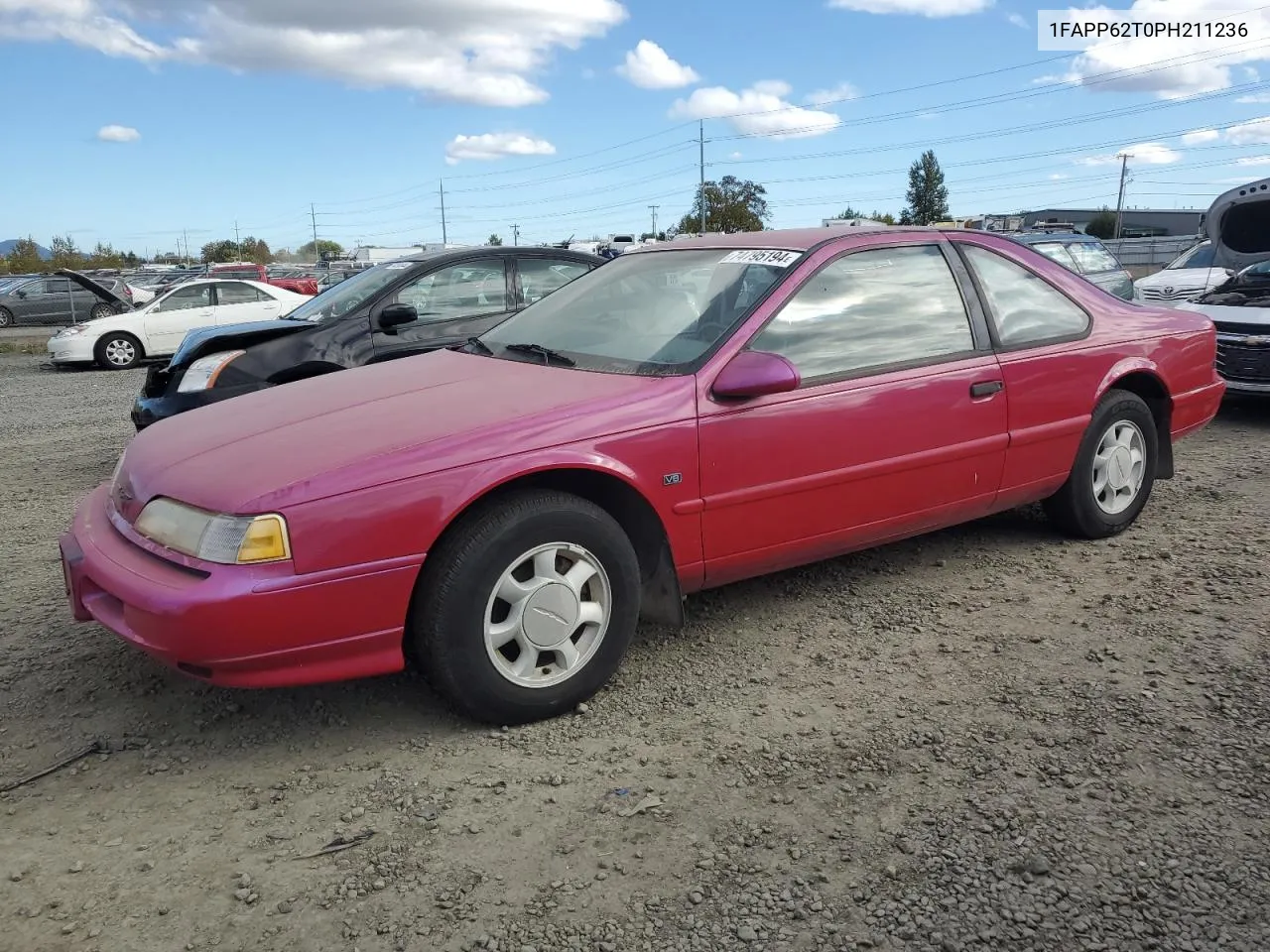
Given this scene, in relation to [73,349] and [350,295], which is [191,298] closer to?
[73,349]

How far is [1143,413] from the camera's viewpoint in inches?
186

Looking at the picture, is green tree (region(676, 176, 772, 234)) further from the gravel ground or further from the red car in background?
the gravel ground

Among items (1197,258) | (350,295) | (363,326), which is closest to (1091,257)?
(1197,258)

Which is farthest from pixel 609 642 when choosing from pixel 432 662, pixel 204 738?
pixel 204 738

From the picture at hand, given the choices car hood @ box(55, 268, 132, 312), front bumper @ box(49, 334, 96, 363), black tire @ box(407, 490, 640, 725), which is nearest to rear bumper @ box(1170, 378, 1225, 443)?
black tire @ box(407, 490, 640, 725)

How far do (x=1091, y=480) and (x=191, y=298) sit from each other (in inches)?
586

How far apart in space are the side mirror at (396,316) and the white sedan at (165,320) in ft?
30.4

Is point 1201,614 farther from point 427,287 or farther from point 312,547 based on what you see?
point 427,287

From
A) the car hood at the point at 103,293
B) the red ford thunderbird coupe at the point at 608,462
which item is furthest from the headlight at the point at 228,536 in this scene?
the car hood at the point at 103,293

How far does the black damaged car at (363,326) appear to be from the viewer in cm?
604

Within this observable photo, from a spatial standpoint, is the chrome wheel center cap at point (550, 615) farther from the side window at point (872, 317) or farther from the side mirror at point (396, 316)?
the side mirror at point (396, 316)

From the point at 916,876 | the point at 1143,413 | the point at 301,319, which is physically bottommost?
the point at 916,876

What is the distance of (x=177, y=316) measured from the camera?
51.5ft

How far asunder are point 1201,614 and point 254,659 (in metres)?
3.41
